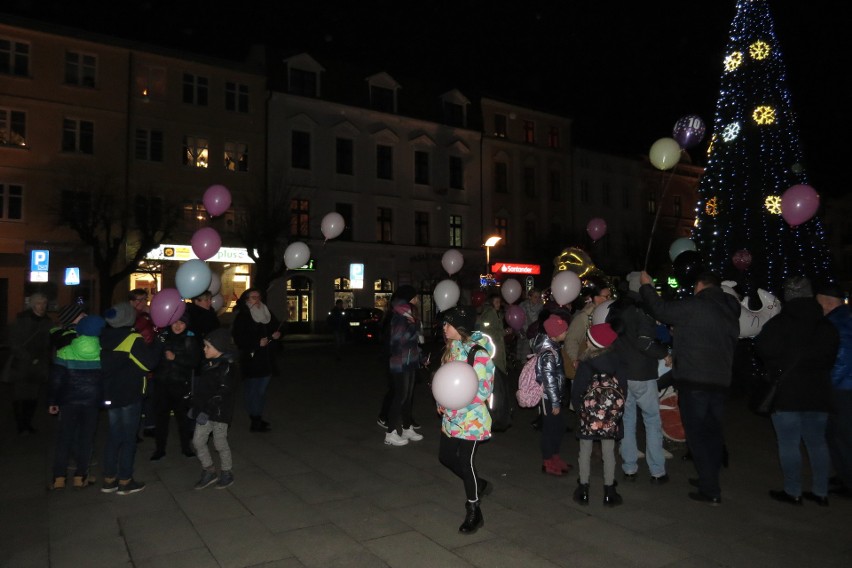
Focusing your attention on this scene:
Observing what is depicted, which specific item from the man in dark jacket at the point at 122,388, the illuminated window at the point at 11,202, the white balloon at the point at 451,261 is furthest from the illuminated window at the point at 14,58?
the man in dark jacket at the point at 122,388

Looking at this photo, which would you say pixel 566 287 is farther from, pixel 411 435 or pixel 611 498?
pixel 611 498

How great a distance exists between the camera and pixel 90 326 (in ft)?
20.3

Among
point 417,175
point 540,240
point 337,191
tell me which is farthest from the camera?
point 540,240

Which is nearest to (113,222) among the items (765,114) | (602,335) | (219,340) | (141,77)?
(141,77)

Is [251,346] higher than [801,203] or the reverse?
the reverse

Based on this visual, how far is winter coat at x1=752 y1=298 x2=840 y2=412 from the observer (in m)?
5.58

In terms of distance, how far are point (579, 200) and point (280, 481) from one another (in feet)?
133

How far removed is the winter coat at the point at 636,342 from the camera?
5.99 meters

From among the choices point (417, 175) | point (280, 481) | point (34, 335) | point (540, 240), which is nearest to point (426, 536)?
point (280, 481)

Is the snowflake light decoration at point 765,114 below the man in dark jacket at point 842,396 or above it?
above

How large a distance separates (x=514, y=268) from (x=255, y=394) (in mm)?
32023

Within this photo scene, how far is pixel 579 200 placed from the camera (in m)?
44.0

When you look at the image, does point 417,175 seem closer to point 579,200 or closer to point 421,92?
point 421,92

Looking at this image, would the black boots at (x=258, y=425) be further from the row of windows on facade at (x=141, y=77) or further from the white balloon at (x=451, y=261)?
the row of windows on facade at (x=141, y=77)
